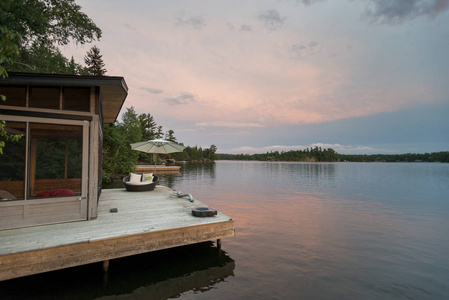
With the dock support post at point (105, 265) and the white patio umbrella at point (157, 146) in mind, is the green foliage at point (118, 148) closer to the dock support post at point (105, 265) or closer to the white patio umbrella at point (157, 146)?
the white patio umbrella at point (157, 146)

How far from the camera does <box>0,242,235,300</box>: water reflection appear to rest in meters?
3.58

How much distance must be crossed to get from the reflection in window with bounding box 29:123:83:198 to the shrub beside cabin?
0.07 ft

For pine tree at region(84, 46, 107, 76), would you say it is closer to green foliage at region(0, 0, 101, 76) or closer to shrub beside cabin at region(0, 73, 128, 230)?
green foliage at region(0, 0, 101, 76)

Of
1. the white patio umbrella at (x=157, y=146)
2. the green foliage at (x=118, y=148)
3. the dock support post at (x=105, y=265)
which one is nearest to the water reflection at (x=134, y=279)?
the dock support post at (x=105, y=265)

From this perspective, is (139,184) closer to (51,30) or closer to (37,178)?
(37,178)

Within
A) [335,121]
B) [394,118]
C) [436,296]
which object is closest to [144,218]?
[436,296]

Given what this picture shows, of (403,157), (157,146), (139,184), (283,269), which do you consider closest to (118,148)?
(157,146)

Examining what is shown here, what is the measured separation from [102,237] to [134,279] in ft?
3.59

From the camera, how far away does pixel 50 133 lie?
503 centimetres

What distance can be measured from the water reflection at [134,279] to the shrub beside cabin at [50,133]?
1.08 m

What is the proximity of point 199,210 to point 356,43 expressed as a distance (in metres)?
17.3

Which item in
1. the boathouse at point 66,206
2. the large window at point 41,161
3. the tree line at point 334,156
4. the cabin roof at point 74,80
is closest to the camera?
the boathouse at point 66,206

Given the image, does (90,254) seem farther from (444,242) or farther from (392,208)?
(392,208)

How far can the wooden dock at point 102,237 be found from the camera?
317cm
